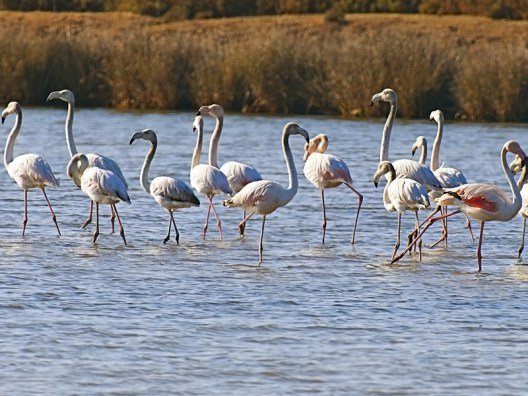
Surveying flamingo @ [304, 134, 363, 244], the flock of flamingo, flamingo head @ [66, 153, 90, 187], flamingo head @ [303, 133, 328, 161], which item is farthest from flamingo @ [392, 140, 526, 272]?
flamingo head @ [66, 153, 90, 187]

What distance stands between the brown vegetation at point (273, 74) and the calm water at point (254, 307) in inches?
407

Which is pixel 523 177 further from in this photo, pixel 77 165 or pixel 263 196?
pixel 77 165

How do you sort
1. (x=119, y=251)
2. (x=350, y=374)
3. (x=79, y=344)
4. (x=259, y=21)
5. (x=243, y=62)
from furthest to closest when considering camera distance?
(x=259, y=21), (x=243, y=62), (x=119, y=251), (x=79, y=344), (x=350, y=374)

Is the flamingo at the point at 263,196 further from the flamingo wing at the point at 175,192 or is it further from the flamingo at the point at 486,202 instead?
the flamingo at the point at 486,202

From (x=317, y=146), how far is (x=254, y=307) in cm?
454

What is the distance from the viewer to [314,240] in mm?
11812

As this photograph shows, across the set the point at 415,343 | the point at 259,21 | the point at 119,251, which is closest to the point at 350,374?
the point at 415,343

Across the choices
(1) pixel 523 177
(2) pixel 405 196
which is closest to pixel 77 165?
(2) pixel 405 196

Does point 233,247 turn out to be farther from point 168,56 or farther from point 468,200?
point 168,56

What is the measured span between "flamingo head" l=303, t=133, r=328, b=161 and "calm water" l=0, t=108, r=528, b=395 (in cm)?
74

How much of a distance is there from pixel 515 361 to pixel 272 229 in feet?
17.9

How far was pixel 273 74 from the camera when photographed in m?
26.2

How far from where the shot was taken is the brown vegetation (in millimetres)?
24641

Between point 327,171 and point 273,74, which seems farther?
point 273,74
